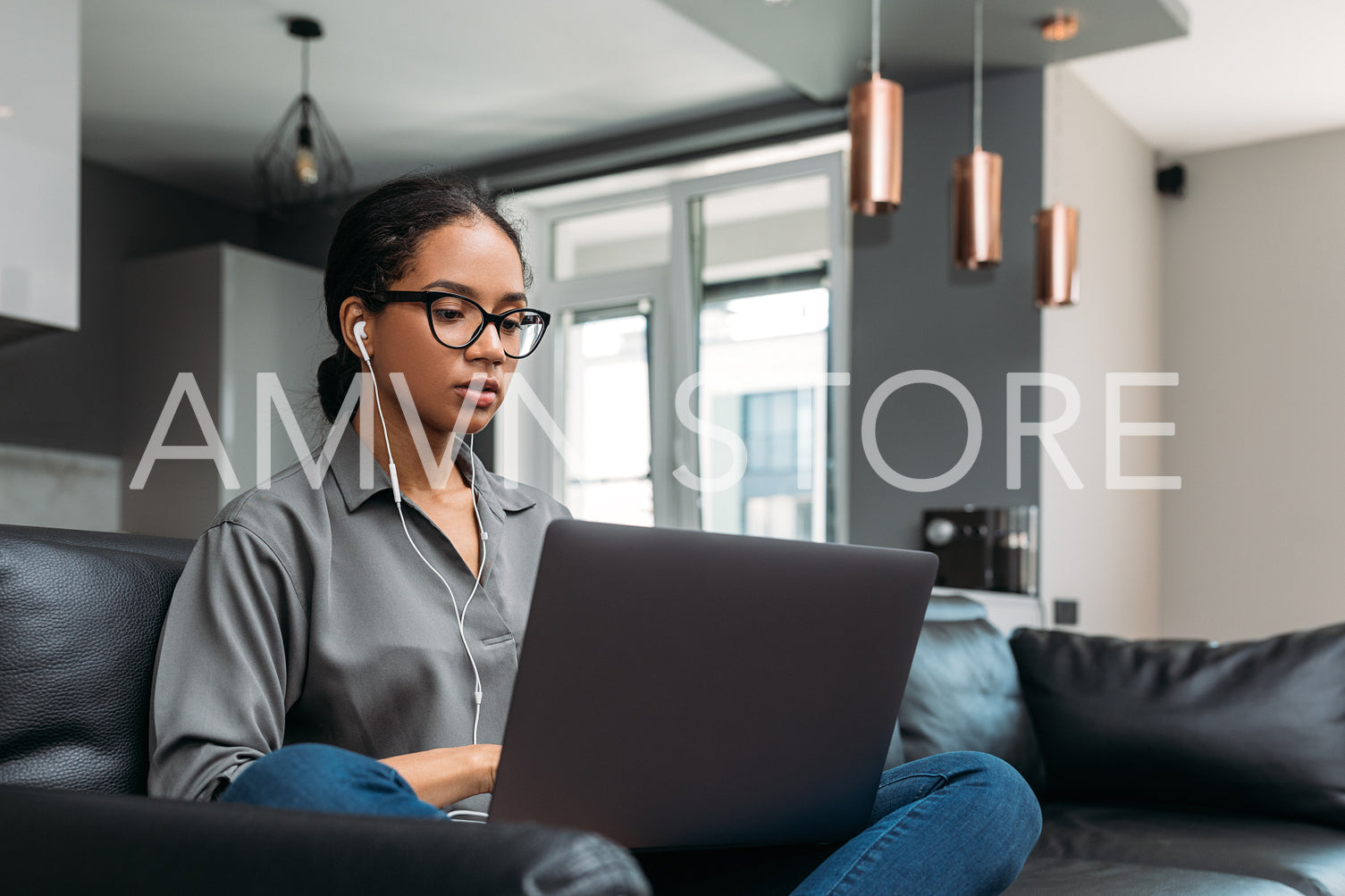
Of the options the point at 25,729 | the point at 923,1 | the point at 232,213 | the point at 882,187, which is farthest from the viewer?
the point at 232,213

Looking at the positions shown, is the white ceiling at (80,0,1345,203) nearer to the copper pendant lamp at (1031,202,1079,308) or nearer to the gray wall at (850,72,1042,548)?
the gray wall at (850,72,1042,548)

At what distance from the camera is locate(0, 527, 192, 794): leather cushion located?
1017 millimetres

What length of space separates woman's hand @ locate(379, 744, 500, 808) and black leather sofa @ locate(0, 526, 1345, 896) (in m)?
0.19

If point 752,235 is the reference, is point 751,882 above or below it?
below

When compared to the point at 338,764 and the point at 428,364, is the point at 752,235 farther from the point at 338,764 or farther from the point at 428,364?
the point at 338,764

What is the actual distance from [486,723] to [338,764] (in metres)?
0.35

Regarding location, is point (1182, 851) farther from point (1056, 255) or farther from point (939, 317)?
point (939, 317)

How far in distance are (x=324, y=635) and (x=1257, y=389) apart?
4.20 m

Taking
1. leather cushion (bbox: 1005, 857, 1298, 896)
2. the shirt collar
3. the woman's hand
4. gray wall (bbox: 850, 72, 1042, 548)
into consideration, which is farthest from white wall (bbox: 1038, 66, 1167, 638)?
the woman's hand

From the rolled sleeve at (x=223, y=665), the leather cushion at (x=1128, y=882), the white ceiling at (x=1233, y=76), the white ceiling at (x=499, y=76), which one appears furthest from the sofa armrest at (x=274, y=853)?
the white ceiling at (x=1233, y=76)

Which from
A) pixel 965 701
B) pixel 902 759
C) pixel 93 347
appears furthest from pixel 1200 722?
pixel 93 347

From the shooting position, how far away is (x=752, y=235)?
14.2 ft

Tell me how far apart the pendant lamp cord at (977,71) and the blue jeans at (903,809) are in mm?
2556

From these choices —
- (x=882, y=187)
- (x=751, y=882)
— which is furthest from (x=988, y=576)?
(x=751, y=882)
